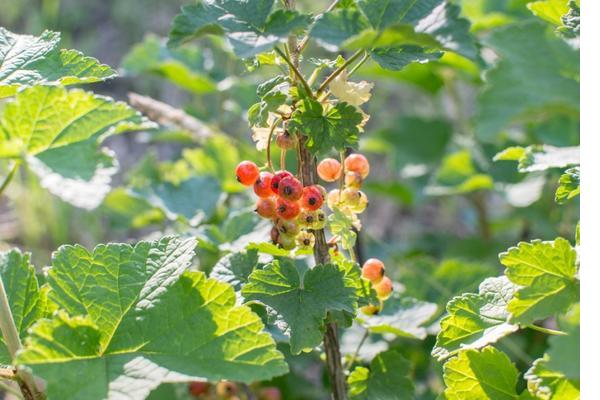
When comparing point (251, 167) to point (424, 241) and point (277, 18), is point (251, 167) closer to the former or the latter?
point (277, 18)

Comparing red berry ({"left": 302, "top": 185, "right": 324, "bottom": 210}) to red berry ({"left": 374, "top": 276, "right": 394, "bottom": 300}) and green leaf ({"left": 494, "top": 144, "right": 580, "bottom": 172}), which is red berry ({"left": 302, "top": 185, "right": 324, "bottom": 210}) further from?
green leaf ({"left": 494, "top": 144, "right": 580, "bottom": 172})

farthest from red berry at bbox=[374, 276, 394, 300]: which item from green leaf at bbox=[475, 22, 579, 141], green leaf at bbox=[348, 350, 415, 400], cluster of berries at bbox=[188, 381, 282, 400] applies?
green leaf at bbox=[475, 22, 579, 141]

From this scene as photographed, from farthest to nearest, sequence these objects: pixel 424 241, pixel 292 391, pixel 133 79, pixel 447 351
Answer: pixel 133 79 → pixel 424 241 → pixel 292 391 → pixel 447 351

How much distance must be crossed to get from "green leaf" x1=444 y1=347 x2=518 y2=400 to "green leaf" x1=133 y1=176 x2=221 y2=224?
0.88 metres

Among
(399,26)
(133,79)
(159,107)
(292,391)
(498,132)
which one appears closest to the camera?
(399,26)

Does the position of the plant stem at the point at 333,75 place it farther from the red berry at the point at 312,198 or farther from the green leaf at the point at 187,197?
the green leaf at the point at 187,197

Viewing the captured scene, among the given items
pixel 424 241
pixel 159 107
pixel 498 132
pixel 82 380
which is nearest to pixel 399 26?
pixel 82 380

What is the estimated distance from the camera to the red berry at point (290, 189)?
3.79ft

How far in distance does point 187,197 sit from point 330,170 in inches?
30.7

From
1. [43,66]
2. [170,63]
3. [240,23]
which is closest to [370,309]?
[240,23]

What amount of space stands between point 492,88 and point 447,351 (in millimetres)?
1465

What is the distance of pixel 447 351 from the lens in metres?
1.17

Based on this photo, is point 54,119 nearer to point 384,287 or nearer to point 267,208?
point 267,208

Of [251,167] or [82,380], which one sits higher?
[251,167]
